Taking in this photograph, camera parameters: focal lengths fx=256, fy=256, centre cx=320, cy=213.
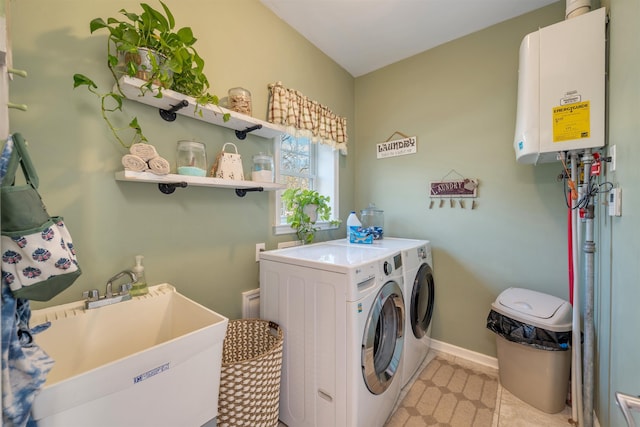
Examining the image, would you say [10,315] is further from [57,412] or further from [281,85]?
[281,85]

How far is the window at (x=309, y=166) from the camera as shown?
226cm

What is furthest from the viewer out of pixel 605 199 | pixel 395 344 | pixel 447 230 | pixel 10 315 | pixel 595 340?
pixel 447 230

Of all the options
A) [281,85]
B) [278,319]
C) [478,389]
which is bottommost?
→ [478,389]

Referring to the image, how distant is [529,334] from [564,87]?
1431 mm

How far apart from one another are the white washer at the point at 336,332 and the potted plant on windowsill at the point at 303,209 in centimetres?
47

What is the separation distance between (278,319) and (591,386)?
1.73 metres

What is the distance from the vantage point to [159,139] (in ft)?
4.32

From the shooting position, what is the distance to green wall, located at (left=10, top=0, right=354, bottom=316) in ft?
3.34

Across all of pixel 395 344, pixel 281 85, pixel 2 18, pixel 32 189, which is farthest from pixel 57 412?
pixel 281 85

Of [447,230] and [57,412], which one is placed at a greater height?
[447,230]

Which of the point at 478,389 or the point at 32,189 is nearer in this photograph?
the point at 32,189

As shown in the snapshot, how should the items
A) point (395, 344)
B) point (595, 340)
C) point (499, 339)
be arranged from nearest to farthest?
1. point (595, 340)
2. point (395, 344)
3. point (499, 339)

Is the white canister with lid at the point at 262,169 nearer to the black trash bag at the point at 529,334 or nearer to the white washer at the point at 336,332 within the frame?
the white washer at the point at 336,332

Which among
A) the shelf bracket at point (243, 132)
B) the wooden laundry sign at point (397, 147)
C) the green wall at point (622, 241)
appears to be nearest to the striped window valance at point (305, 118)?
the shelf bracket at point (243, 132)
